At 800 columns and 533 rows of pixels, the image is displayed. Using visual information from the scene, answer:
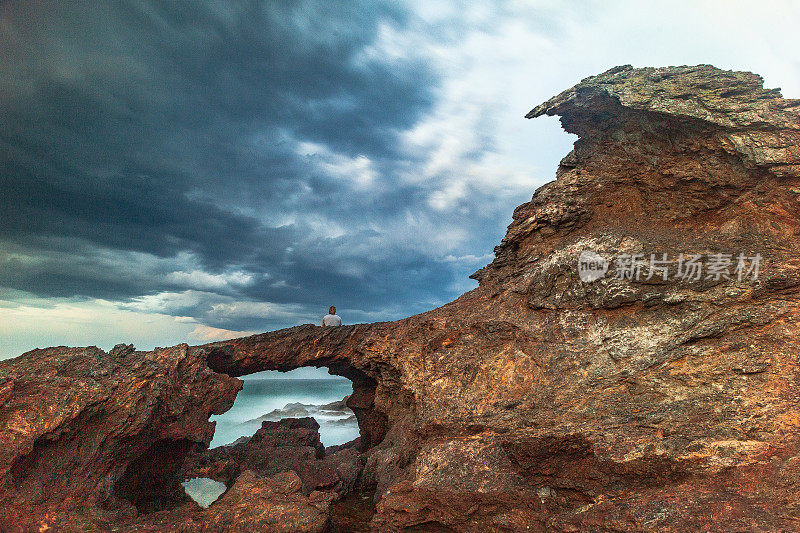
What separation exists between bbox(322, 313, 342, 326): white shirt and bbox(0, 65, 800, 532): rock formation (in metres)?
4.66

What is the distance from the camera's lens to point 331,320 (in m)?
16.6

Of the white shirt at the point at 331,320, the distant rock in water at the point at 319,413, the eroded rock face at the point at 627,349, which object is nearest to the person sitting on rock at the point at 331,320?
the white shirt at the point at 331,320

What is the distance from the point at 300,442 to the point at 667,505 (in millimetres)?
15534

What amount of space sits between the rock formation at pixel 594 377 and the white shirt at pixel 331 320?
4659 mm

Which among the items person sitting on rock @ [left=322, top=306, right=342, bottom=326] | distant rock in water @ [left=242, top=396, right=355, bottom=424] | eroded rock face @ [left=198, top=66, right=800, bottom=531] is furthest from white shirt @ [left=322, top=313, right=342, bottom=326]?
distant rock in water @ [left=242, top=396, right=355, bottom=424]

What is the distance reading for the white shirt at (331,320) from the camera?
54.0ft

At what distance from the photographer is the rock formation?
24.8ft

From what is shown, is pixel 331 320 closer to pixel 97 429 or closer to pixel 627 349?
pixel 97 429

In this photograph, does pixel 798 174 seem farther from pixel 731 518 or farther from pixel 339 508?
pixel 339 508

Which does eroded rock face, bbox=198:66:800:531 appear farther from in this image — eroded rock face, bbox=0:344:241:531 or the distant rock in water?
the distant rock in water

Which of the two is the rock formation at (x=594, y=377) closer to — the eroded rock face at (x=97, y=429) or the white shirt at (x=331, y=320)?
the eroded rock face at (x=97, y=429)

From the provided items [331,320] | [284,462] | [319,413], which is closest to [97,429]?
[284,462]

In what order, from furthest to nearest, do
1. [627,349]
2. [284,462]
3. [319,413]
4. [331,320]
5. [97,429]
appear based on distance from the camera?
[319,413] < [331,320] < [284,462] < [97,429] < [627,349]

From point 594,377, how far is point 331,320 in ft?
34.6
